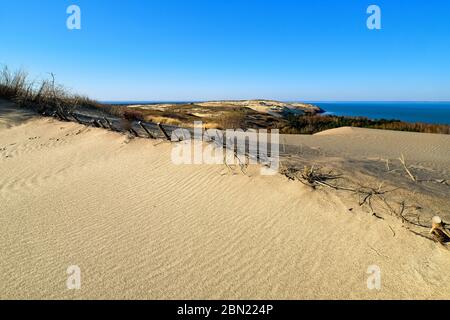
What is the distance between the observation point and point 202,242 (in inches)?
136

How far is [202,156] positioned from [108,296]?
3637 millimetres

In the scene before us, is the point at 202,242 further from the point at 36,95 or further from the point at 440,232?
the point at 36,95

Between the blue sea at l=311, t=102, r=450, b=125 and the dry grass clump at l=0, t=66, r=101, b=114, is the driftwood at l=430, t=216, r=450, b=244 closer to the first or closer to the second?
the dry grass clump at l=0, t=66, r=101, b=114

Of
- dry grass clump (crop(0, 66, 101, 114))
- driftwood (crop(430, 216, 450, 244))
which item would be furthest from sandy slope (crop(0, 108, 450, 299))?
dry grass clump (crop(0, 66, 101, 114))

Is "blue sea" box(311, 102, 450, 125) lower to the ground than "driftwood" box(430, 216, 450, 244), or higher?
higher

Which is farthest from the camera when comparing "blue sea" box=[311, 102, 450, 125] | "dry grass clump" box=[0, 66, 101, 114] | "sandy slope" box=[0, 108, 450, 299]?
"blue sea" box=[311, 102, 450, 125]

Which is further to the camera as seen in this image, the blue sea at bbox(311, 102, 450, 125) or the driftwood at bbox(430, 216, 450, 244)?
the blue sea at bbox(311, 102, 450, 125)

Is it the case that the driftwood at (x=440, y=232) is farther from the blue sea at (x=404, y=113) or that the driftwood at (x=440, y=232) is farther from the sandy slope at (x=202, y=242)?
the blue sea at (x=404, y=113)

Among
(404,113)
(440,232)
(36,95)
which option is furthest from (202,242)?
(404,113)

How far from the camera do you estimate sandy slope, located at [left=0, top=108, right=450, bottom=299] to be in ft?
8.99

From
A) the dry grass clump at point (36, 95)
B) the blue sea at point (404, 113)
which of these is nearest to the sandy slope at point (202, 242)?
→ the dry grass clump at point (36, 95)

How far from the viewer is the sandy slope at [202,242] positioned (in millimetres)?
2740
